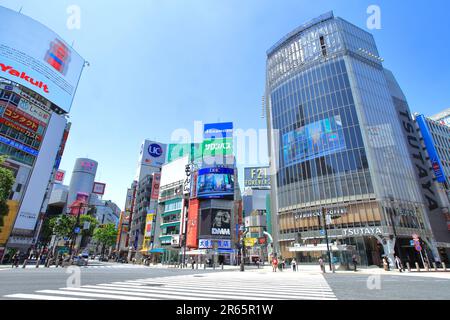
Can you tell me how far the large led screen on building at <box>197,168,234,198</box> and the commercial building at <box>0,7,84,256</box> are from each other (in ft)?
97.2

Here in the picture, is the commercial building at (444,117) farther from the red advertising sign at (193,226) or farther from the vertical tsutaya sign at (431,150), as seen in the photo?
the red advertising sign at (193,226)

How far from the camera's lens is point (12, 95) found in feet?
136

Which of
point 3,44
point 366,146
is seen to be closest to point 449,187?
point 366,146

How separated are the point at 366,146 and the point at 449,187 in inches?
911

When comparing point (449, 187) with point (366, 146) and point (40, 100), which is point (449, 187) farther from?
point (40, 100)

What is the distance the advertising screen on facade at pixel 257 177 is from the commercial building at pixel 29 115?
214 ft

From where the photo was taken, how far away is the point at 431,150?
48.6 metres

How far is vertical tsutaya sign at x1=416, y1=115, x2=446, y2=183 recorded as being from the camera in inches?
1804

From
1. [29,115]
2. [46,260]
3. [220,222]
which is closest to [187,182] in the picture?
[220,222]

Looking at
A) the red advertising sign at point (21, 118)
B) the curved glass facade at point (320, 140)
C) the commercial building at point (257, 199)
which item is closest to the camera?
the red advertising sign at point (21, 118)

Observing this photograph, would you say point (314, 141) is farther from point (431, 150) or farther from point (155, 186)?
point (155, 186)

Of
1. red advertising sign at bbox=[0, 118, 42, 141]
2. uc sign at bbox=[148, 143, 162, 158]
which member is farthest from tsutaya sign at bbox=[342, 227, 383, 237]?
uc sign at bbox=[148, 143, 162, 158]

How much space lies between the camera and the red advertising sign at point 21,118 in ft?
134

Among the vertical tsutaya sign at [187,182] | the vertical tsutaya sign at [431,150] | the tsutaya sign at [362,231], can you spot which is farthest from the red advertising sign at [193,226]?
the vertical tsutaya sign at [431,150]
